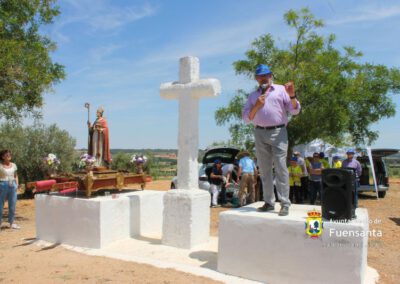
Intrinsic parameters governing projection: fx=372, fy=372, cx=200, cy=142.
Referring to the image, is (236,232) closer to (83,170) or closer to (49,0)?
(83,170)

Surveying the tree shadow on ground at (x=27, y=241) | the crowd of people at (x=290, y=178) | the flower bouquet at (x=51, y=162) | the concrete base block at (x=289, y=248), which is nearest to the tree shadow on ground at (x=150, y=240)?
the concrete base block at (x=289, y=248)

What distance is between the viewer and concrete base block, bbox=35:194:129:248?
5887mm

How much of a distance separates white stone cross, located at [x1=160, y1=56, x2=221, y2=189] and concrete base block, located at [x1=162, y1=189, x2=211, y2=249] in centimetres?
21

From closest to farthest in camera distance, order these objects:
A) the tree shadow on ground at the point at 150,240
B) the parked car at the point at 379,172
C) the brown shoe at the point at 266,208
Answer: the brown shoe at the point at 266,208 → the tree shadow on ground at the point at 150,240 → the parked car at the point at 379,172

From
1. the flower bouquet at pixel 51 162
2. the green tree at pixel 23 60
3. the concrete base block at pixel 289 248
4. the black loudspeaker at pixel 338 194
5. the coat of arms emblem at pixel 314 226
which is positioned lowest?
the concrete base block at pixel 289 248

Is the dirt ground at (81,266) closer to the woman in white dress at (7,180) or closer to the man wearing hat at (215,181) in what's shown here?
the woman in white dress at (7,180)

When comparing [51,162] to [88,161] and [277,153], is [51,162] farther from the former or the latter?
[277,153]

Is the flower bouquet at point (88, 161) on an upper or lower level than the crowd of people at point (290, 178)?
upper

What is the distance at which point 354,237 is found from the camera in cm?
396

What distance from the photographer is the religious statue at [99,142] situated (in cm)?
696

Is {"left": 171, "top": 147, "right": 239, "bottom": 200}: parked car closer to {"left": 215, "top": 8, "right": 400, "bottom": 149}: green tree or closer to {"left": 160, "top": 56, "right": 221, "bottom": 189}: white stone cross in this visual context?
{"left": 215, "top": 8, "right": 400, "bottom": 149}: green tree

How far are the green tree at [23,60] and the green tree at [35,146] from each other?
6520 mm

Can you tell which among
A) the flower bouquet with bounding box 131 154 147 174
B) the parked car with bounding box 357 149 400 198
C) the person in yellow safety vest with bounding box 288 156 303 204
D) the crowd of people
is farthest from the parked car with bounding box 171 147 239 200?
the parked car with bounding box 357 149 400 198

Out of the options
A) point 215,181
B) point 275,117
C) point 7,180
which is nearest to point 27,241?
point 7,180
